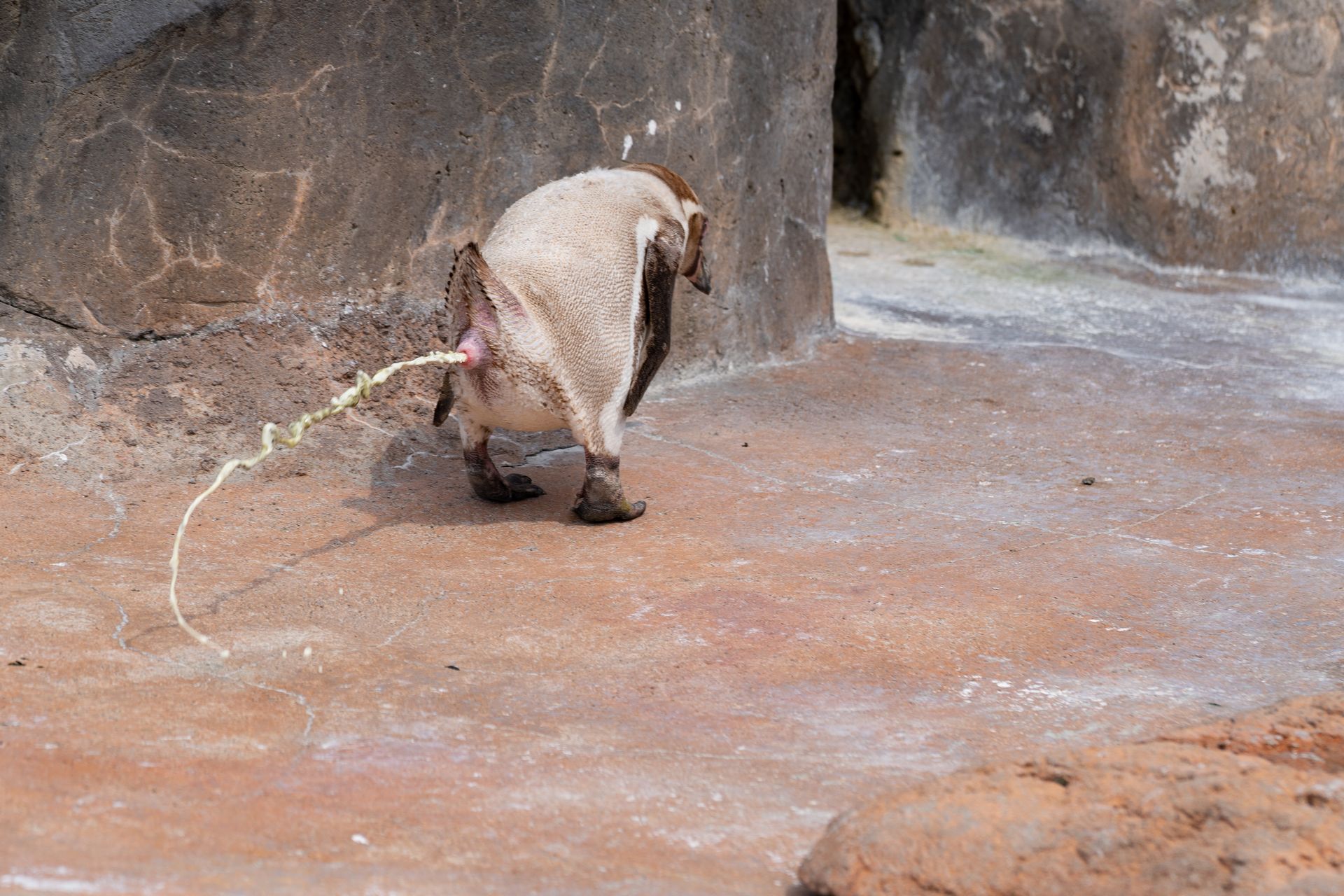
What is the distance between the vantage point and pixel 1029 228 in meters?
9.49

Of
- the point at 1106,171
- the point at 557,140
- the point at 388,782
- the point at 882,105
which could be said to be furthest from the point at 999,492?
the point at 882,105

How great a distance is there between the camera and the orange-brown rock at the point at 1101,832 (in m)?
2.09

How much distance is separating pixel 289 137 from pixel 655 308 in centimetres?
133

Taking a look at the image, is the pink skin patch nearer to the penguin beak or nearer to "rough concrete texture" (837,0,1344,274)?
the penguin beak

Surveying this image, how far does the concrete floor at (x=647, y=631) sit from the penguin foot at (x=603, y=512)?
0.22 feet

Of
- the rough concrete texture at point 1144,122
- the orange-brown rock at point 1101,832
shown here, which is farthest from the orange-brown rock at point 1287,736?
the rough concrete texture at point 1144,122

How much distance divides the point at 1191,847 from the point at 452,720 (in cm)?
148

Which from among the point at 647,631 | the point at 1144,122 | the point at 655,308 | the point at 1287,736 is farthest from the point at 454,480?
the point at 1144,122

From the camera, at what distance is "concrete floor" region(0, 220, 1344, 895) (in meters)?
2.52

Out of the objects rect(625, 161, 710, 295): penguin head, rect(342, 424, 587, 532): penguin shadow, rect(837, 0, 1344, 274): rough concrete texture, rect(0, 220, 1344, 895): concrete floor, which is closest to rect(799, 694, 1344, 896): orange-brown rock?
rect(0, 220, 1344, 895): concrete floor

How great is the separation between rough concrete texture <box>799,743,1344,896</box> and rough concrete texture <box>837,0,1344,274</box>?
23.8ft

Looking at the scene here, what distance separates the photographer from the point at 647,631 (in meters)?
3.59

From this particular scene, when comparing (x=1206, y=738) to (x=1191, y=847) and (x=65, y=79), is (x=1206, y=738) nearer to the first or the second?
(x=1191, y=847)

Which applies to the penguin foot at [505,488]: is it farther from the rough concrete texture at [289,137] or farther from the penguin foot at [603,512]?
the rough concrete texture at [289,137]
